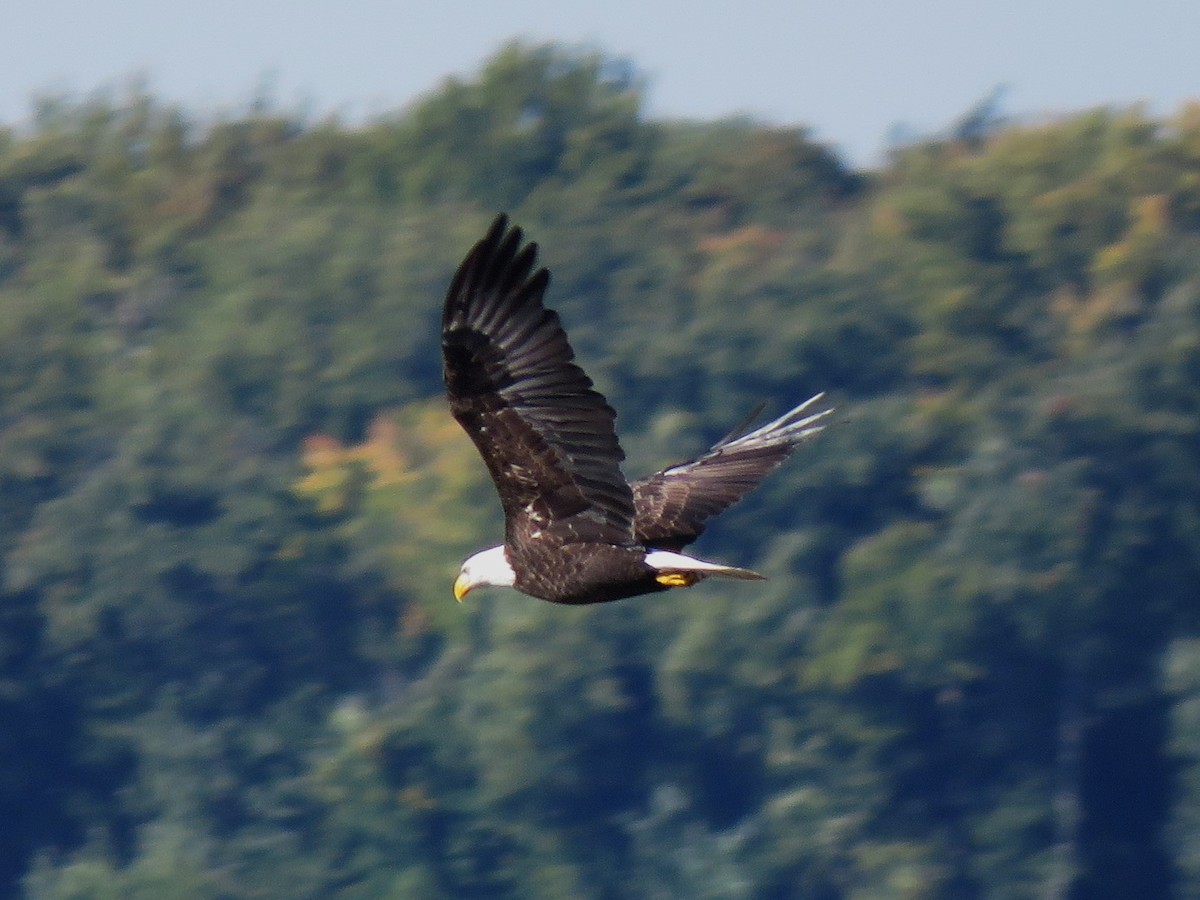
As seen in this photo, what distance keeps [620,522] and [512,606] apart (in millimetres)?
19965

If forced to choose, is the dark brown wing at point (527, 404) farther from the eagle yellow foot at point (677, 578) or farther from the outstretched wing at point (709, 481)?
the outstretched wing at point (709, 481)

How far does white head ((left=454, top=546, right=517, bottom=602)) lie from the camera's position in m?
8.11

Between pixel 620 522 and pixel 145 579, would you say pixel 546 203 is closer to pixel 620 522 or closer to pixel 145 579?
pixel 145 579

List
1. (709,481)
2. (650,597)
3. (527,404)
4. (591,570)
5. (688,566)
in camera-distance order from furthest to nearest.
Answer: (650,597) < (709,481) < (591,570) < (688,566) < (527,404)

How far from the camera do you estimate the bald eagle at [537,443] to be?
23.9 ft

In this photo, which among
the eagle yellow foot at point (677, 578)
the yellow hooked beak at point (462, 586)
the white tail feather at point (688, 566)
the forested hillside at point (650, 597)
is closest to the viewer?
the white tail feather at point (688, 566)

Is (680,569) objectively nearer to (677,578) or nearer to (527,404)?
(677,578)

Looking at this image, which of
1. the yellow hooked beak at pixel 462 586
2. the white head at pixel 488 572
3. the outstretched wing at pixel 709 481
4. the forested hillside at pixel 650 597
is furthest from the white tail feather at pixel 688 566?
the forested hillside at pixel 650 597

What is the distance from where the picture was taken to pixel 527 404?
7.50 metres

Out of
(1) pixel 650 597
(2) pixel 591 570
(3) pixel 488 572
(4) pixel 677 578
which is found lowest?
(4) pixel 677 578

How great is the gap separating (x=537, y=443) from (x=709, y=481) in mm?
1731

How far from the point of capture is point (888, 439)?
1174 inches

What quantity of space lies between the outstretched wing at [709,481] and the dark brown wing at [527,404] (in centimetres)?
55

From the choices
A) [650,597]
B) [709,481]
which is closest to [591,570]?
[709,481]
